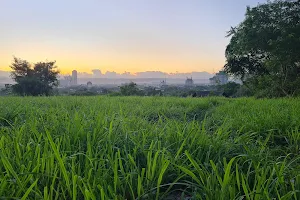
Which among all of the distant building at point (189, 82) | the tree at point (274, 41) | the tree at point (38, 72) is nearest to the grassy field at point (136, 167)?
the tree at point (274, 41)

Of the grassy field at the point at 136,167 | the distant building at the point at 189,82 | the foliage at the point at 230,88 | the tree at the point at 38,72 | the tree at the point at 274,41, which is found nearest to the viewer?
the grassy field at the point at 136,167

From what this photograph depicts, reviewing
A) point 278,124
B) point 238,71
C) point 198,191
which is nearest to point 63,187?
point 198,191

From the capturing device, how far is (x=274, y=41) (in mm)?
9961

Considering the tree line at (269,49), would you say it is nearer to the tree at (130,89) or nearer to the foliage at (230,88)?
the foliage at (230,88)

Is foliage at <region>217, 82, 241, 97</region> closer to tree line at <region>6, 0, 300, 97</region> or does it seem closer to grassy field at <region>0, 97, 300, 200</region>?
tree line at <region>6, 0, 300, 97</region>

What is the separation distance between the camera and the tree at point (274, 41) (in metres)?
9.79

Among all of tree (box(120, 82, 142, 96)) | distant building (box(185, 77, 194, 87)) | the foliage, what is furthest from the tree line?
distant building (box(185, 77, 194, 87))

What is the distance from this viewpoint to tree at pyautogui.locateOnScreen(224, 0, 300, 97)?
32.1 feet

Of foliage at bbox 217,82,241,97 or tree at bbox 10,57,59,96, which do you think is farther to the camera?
tree at bbox 10,57,59,96

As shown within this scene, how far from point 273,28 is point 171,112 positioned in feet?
29.1

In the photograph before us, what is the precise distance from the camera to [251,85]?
15.5 m

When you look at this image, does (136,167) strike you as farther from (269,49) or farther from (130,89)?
(130,89)

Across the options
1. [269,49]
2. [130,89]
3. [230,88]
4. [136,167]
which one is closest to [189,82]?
[130,89]

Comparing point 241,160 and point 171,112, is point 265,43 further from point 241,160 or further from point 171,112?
point 241,160
